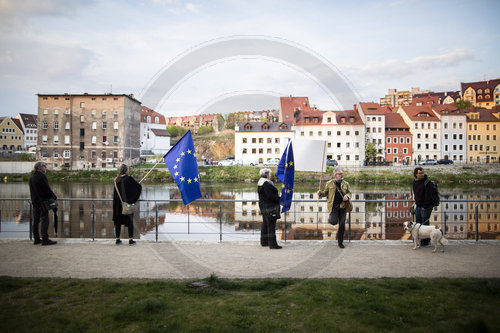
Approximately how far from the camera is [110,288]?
552cm

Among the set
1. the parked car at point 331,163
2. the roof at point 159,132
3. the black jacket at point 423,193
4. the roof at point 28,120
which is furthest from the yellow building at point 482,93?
the roof at point 28,120

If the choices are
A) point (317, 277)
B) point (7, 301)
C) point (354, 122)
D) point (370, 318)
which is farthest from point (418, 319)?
point (354, 122)

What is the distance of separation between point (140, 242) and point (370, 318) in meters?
6.73

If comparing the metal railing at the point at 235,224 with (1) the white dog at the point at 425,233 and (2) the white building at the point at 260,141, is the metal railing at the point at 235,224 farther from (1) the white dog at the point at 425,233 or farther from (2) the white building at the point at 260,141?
(2) the white building at the point at 260,141

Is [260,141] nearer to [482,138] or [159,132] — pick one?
[159,132]

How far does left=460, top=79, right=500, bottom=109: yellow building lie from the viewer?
109375mm

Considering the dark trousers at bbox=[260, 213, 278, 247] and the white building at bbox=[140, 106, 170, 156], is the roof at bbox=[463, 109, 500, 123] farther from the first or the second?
the dark trousers at bbox=[260, 213, 278, 247]

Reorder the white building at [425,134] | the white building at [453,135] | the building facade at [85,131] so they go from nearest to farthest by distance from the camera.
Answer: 1. the building facade at [85,131]
2. the white building at [425,134]
3. the white building at [453,135]

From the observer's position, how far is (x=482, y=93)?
11231 cm

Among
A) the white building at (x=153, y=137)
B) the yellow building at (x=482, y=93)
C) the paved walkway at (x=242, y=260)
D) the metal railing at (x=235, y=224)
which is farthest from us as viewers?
the yellow building at (x=482, y=93)

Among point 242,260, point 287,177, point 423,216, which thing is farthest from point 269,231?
point 423,216

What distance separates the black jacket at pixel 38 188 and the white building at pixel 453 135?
274 feet

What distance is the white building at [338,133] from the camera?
69625mm

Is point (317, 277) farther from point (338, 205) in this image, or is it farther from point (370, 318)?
point (338, 205)
